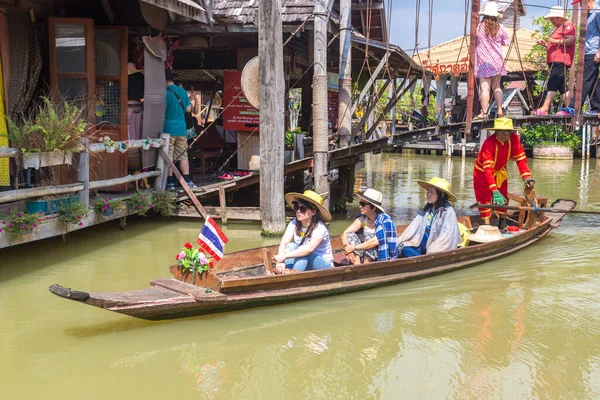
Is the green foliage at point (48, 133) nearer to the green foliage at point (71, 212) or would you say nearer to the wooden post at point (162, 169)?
the green foliage at point (71, 212)

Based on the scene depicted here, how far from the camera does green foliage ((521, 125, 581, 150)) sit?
2748cm

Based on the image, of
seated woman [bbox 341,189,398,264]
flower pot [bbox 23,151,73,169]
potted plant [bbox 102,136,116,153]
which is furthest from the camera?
potted plant [bbox 102,136,116,153]

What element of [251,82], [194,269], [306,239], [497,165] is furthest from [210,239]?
[497,165]

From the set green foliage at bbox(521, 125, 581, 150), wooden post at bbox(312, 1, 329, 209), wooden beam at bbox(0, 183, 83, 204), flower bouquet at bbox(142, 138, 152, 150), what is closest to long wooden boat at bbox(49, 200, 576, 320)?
wooden beam at bbox(0, 183, 83, 204)

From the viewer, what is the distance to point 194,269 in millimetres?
6418

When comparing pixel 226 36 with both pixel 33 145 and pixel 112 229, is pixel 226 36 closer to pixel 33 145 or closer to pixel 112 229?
pixel 112 229

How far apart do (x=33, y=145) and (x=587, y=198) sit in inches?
500

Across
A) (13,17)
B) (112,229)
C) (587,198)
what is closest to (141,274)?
(112,229)

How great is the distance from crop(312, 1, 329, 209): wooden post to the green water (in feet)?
9.93

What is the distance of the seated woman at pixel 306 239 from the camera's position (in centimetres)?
695

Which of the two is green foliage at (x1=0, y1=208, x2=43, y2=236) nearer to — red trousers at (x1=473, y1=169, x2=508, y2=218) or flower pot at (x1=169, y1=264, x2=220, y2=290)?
flower pot at (x1=169, y1=264, x2=220, y2=290)

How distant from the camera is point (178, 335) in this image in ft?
19.4

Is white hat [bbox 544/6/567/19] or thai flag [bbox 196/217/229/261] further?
white hat [bbox 544/6/567/19]

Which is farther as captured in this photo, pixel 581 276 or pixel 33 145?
pixel 581 276
